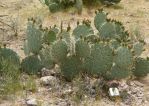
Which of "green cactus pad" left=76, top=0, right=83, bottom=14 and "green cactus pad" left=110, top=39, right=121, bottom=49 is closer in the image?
"green cactus pad" left=110, top=39, right=121, bottom=49

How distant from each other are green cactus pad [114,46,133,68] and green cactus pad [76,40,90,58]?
0.38m

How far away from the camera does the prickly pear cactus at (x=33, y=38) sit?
650 cm

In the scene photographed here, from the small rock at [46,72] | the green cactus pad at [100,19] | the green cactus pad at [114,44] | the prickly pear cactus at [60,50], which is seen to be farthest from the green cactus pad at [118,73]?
the green cactus pad at [100,19]

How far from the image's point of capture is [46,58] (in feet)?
21.2

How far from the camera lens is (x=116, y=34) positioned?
7266 mm

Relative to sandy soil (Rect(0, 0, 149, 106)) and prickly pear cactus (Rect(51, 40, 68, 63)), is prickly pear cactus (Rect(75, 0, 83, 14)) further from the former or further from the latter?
prickly pear cactus (Rect(51, 40, 68, 63))

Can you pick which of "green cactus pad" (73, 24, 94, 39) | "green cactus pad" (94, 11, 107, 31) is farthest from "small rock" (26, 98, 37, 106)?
"green cactus pad" (94, 11, 107, 31)

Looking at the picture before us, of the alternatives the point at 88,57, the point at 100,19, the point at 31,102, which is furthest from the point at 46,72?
the point at 100,19

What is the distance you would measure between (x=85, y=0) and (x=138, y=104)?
4101 millimetres

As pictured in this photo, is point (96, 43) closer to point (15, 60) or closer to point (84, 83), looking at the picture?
point (84, 83)

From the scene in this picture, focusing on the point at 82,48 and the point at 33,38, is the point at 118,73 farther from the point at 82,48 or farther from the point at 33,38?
the point at 33,38

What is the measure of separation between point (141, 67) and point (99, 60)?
28.8 inches

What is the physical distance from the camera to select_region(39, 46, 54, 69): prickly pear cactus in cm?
645

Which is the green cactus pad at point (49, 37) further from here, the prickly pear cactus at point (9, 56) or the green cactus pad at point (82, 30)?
the prickly pear cactus at point (9, 56)
